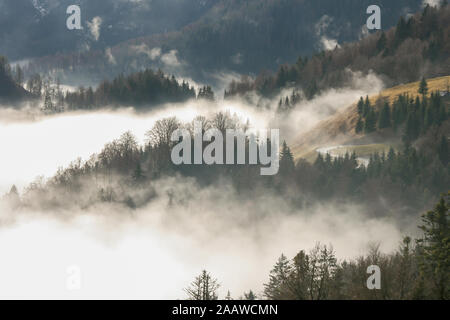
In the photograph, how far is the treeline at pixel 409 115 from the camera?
17600cm

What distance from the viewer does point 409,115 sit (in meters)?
177

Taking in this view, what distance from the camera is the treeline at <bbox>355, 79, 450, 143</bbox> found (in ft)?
A: 577

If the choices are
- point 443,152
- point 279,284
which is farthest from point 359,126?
point 279,284

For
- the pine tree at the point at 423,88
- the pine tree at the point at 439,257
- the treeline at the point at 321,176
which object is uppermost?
the pine tree at the point at 423,88

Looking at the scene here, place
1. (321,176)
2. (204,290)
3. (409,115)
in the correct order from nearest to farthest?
(204,290)
(321,176)
(409,115)

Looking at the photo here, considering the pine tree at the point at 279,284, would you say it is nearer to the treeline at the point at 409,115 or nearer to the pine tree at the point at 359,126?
the treeline at the point at 409,115

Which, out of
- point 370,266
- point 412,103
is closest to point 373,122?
point 412,103

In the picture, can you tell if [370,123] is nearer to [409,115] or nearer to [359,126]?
[359,126]

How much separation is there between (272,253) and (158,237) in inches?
1682

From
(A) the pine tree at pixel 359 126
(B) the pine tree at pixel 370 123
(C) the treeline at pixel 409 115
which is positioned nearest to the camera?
(C) the treeline at pixel 409 115

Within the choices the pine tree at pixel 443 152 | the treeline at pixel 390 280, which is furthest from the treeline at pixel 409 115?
the treeline at pixel 390 280

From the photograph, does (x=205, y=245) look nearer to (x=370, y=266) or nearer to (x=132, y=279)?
(x=132, y=279)

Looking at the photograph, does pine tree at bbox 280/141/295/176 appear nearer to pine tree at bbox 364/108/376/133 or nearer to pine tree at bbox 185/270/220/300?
pine tree at bbox 364/108/376/133
